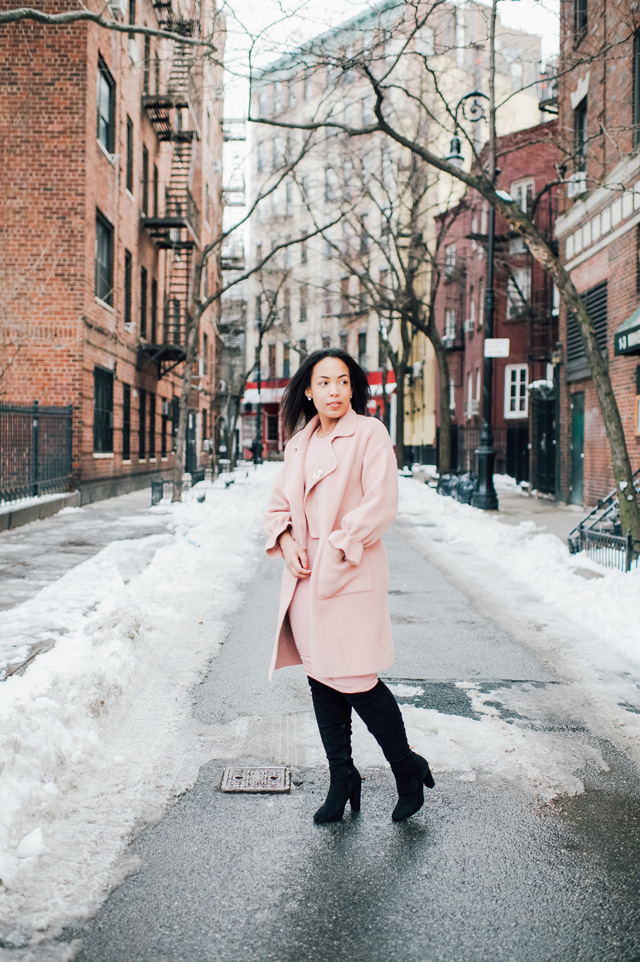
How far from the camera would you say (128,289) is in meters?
24.0

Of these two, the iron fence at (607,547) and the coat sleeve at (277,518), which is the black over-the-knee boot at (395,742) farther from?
the iron fence at (607,547)

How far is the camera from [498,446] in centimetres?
3719

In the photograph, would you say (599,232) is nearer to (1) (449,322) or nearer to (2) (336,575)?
(2) (336,575)

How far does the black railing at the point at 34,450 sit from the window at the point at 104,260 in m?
4.05

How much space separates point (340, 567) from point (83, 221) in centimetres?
1707

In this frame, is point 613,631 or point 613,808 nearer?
point 613,808

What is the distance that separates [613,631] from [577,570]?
3.19 m

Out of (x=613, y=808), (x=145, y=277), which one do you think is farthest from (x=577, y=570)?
(x=145, y=277)

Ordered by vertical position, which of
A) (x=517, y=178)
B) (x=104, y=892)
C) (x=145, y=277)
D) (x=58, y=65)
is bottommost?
(x=104, y=892)

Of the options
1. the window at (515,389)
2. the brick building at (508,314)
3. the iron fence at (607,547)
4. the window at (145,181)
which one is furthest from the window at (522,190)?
the iron fence at (607,547)

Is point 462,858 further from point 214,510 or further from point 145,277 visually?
point 145,277

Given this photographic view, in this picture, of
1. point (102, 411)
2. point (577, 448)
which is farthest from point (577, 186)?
point (102, 411)

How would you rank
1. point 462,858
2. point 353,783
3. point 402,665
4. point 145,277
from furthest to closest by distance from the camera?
point 145,277, point 402,665, point 353,783, point 462,858

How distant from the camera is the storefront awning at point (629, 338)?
11.9m
